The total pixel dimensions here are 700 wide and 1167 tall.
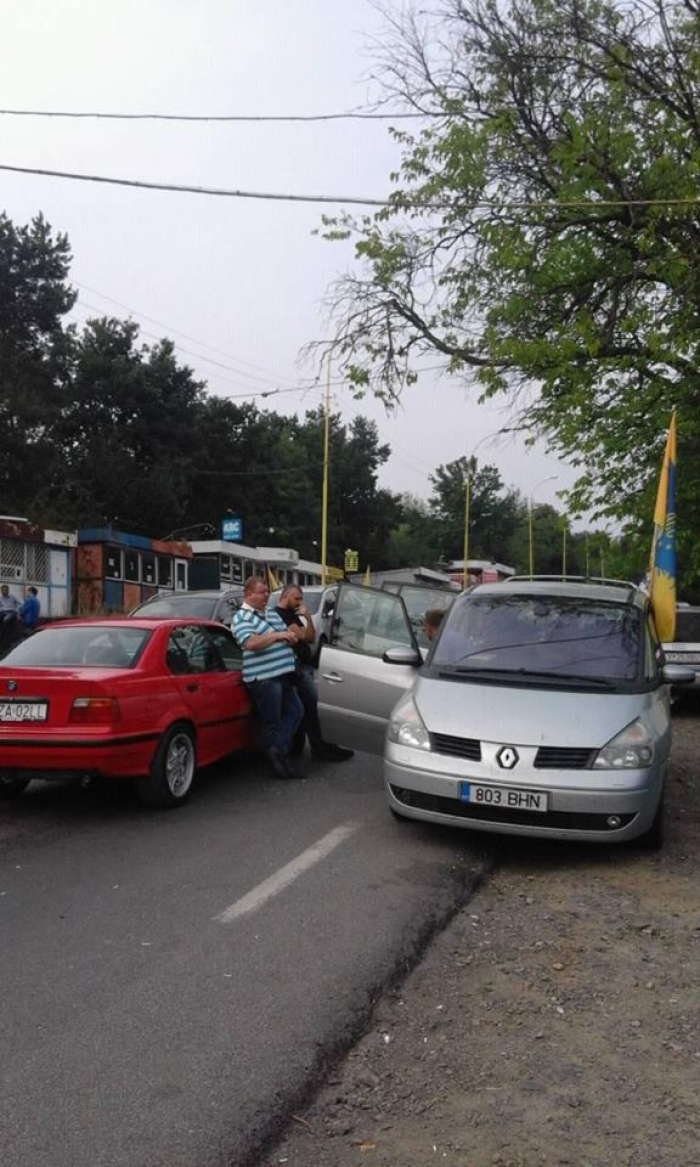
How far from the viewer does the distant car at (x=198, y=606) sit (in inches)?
526

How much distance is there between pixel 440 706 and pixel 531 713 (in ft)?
1.96

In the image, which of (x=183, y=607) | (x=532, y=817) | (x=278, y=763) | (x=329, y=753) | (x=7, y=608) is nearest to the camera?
(x=532, y=817)

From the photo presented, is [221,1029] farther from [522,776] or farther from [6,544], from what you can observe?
[6,544]

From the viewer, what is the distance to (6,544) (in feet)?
100

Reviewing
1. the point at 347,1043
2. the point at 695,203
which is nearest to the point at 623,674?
the point at 347,1043

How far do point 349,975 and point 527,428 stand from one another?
13.0 meters

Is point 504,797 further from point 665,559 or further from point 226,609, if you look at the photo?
point 226,609

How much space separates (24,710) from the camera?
23.0 ft

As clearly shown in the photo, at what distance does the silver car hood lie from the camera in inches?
239

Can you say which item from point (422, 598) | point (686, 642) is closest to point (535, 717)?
point (422, 598)

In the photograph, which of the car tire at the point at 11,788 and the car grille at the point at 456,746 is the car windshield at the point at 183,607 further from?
the car grille at the point at 456,746

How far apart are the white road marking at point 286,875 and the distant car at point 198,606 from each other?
260 inches

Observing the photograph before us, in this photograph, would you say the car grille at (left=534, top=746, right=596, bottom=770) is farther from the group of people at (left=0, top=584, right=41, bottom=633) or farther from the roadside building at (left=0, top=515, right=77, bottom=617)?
the roadside building at (left=0, top=515, right=77, bottom=617)

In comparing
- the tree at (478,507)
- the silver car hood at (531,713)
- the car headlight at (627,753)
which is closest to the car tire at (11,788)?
the silver car hood at (531,713)
